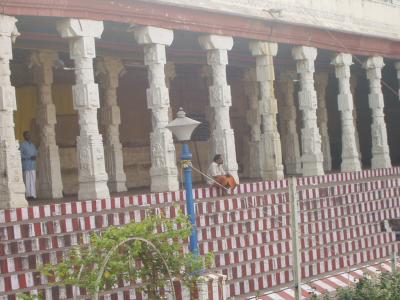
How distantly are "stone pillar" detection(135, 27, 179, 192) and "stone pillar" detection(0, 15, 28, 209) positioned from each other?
344 cm

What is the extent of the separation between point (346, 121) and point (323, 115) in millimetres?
5010

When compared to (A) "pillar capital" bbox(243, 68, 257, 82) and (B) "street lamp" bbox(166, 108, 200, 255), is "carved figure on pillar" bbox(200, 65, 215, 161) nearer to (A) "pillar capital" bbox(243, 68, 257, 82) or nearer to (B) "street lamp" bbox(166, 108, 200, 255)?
(A) "pillar capital" bbox(243, 68, 257, 82)

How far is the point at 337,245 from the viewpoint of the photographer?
19.5 metres

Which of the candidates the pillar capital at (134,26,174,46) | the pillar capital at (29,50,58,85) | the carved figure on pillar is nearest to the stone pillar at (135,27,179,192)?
the pillar capital at (134,26,174,46)

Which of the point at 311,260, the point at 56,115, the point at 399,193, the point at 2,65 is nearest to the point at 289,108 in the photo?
the point at 399,193

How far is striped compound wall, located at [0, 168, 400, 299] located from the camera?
13.7 m

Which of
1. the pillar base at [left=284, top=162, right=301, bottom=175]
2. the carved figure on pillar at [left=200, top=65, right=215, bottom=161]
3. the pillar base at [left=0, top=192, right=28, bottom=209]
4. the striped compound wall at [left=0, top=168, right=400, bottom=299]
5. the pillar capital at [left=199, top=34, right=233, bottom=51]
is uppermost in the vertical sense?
the pillar capital at [left=199, top=34, right=233, bottom=51]

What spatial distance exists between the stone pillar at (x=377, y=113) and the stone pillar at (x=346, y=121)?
1.38 meters

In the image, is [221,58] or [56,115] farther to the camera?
[56,115]

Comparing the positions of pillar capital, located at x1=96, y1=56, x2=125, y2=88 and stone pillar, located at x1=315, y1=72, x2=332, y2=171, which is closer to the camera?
pillar capital, located at x1=96, y1=56, x2=125, y2=88

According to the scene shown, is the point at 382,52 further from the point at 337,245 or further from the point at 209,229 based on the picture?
the point at 209,229

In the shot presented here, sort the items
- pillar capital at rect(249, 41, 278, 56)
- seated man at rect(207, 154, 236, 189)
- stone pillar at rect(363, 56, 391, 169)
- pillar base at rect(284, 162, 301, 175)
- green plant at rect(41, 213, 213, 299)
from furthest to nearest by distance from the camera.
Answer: pillar base at rect(284, 162, 301, 175) < stone pillar at rect(363, 56, 391, 169) < pillar capital at rect(249, 41, 278, 56) < seated man at rect(207, 154, 236, 189) < green plant at rect(41, 213, 213, 299)

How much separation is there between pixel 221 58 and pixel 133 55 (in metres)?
3.38

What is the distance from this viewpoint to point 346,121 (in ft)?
79.6
